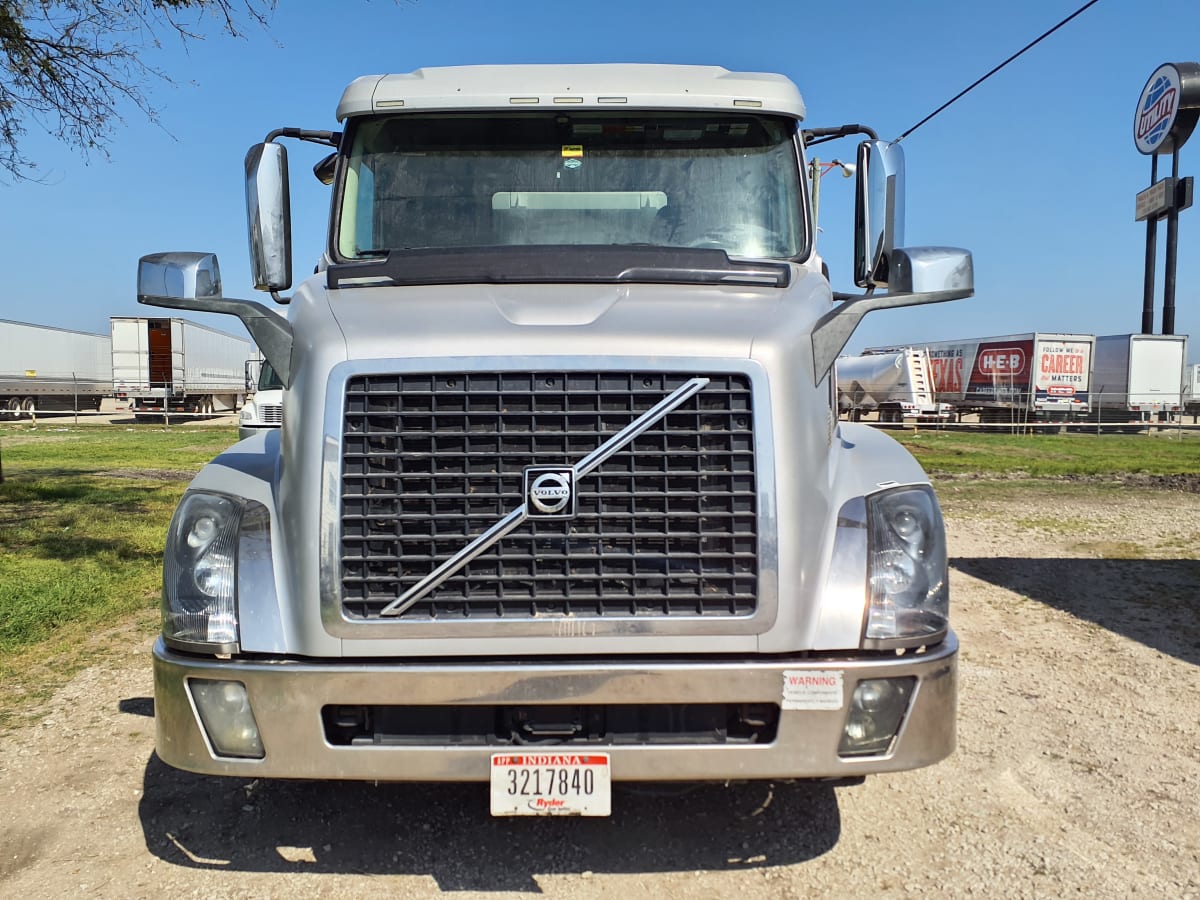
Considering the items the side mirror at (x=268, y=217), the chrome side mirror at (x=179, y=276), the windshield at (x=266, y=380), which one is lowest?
the windshield at (x=266, y=380)

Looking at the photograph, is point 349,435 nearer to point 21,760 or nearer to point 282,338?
point 282,338

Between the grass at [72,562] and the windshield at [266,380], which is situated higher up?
the windshield at [266,380]

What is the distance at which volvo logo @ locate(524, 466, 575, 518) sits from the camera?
2834 mm

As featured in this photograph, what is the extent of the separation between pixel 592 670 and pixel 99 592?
569 cm

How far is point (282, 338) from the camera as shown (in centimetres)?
318

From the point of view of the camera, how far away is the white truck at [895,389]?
35.8 m

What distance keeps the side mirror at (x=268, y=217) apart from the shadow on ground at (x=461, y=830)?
2.16 meters

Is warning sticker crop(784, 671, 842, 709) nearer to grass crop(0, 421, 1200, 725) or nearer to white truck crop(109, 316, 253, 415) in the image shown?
grass crop(0, 421, 1200, 725)

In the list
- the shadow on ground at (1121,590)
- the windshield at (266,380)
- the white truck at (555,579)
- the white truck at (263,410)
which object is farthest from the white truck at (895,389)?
the white truck at (555,579)

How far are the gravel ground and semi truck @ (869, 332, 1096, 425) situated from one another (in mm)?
31912

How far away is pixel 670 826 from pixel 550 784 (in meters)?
1.00

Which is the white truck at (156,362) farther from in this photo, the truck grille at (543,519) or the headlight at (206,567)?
the truck grille at (543,519)

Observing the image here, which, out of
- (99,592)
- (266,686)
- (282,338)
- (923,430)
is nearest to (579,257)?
(282,338)

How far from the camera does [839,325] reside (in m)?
3.17
